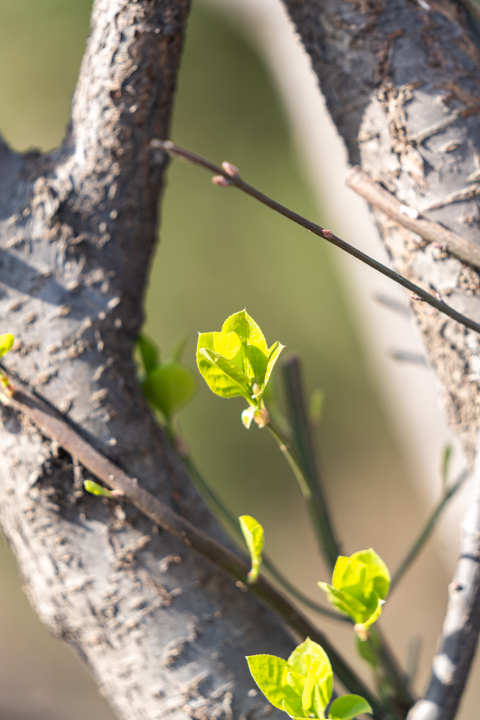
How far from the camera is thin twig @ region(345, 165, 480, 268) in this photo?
17 cm

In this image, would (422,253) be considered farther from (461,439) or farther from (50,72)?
(50,72)

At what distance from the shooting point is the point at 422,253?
18 centimetres

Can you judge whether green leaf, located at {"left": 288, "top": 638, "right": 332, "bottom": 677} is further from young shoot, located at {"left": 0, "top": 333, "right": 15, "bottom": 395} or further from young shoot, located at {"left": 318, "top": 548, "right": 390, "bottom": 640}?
young shoot, located at {"left": 0, "top": 333, "right": 15, "bottom": 395}

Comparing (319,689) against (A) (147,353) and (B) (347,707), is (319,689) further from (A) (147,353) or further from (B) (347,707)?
(A) (147,353)

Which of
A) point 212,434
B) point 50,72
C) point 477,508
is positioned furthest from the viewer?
point 212,434

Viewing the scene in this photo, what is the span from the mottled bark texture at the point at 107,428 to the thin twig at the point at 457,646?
0.06 metres

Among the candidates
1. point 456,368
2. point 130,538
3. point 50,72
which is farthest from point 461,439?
point 50,72

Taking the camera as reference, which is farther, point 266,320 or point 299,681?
point 266,320

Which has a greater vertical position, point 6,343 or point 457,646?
point 6,343

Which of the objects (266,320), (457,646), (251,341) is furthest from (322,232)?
(266,320)

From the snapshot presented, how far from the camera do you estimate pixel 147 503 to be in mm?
167

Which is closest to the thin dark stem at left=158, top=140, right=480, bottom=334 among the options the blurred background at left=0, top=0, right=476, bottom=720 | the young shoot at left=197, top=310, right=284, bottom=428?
the young shoot at left=197, top=310, right=284, bottom=428

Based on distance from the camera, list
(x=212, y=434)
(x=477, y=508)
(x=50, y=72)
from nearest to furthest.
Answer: (x=477, y=508), (x=50, y=72), (x=212, y=434)

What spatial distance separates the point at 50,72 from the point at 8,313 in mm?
790
